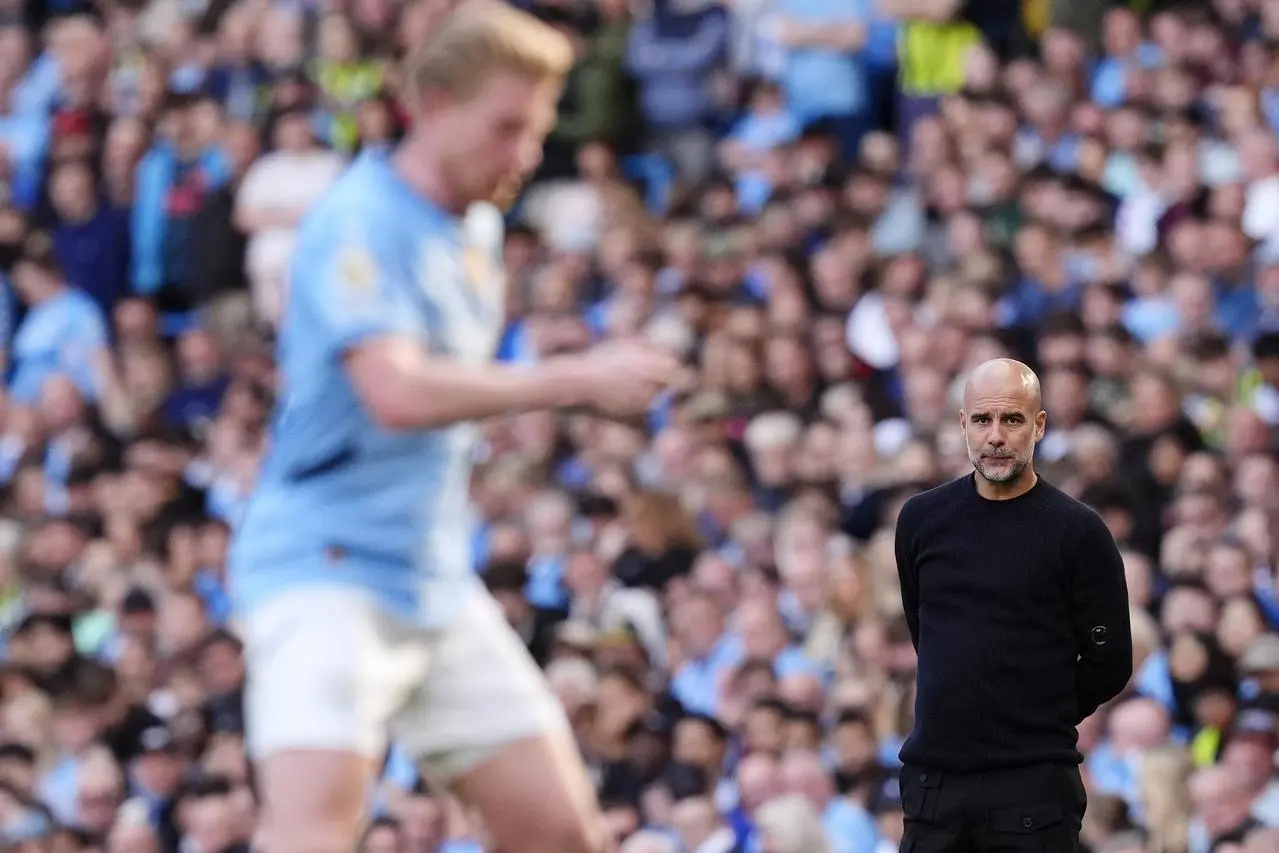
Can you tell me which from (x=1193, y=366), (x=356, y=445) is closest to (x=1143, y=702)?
(x=1193, y=366)

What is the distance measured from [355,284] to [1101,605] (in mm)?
1712

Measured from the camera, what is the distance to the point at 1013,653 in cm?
555

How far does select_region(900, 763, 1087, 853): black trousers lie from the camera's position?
5516 millimetres

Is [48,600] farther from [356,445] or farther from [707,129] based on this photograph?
[356,445]

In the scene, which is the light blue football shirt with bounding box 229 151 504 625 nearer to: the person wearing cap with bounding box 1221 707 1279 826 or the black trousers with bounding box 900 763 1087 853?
the black trousers with bounding box 900 763 1087 853

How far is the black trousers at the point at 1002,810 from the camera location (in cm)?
552

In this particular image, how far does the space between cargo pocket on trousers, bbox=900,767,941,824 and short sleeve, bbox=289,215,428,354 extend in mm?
1441

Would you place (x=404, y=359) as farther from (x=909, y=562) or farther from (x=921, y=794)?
(x=921, y=794)

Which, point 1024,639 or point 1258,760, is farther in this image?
point 1258,760

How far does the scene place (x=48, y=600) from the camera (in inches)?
496

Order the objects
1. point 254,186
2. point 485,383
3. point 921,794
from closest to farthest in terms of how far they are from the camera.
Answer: point 485,383 < point 921,794 < point 254,186

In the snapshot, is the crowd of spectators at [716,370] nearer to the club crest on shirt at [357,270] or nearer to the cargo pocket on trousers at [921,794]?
the cargo pocket on trousers at [921,794]

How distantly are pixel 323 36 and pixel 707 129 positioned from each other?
2.45 m

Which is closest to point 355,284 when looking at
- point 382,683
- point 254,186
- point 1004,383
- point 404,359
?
point 404,359
